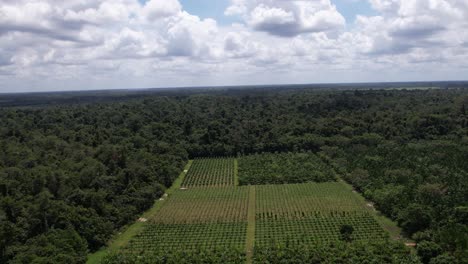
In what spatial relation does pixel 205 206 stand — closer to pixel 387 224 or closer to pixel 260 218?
pixel 260 218

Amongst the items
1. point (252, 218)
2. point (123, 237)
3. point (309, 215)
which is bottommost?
point (123, 237)

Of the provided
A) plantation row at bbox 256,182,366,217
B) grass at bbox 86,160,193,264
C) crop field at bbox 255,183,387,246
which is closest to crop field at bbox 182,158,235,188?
crop field at bbox 255,183,387,246

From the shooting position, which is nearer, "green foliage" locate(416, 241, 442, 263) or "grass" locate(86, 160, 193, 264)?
"green foliage" locate(416, 241, 442, 263)

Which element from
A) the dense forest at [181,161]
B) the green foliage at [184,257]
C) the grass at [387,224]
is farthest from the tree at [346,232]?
the green foliage at [184,257]

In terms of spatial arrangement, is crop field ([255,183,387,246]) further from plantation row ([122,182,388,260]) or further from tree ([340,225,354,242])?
tree ([340,225,354,242])

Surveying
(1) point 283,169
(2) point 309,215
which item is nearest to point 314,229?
(2) point 309,215

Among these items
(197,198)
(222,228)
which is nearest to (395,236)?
(222,228)
